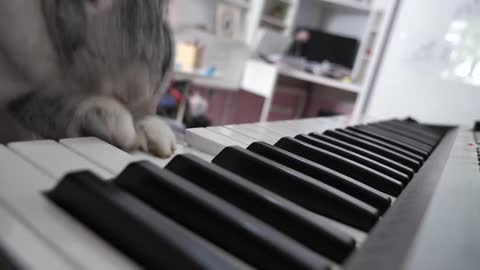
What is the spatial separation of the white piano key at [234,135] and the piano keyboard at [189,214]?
92 mm

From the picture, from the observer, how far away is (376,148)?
2.34 feet

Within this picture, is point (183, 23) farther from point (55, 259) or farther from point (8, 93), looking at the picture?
point (55, 259)

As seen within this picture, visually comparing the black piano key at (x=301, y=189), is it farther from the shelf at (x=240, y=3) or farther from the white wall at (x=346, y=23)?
the white wall at (x=346, y=23)

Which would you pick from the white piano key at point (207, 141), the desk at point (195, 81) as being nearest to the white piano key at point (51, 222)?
the white piano key at point (207, 141)

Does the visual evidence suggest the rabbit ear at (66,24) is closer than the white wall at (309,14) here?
Yes

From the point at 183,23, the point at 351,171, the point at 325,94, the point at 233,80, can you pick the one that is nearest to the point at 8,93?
the point at 351,171

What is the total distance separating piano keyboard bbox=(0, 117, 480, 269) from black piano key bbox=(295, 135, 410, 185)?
0.06 m

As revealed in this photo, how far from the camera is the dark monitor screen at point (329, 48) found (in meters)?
3.74

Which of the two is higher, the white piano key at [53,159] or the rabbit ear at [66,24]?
the rabbit ear at [66,24]

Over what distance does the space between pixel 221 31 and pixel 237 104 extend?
2.73ft

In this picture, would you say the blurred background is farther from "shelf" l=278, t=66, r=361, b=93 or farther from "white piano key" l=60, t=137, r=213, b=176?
"white piano key" l=60, t=137, r=213, b=176

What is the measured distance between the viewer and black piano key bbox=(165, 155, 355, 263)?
0.98 feet

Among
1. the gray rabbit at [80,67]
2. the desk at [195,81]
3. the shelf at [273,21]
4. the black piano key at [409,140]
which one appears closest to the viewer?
the gray rabbit at [80,67]

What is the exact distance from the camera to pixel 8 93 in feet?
1.36
